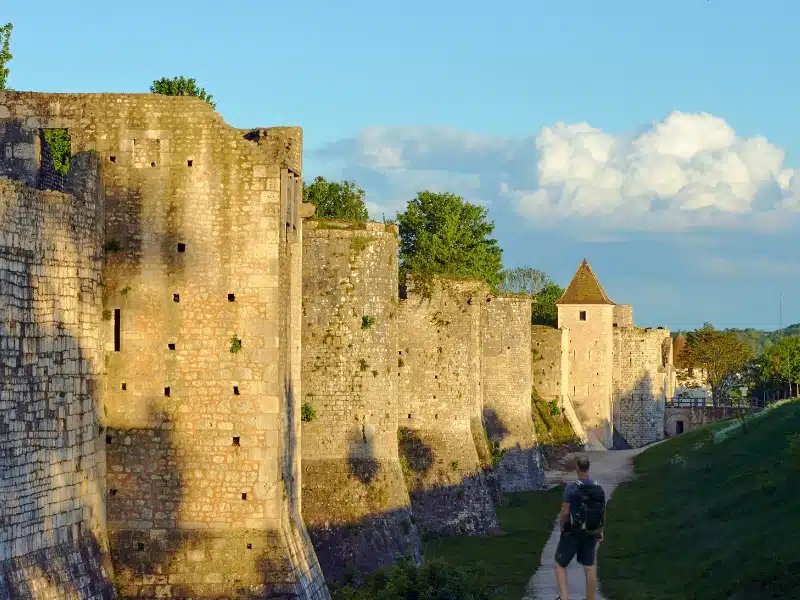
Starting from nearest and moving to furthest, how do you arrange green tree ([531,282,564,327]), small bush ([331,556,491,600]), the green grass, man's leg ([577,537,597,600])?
man's leg ([577,537,597,600]) < small bush ([331,556,491,600]) < the green grass < green tree ([531,282,564,327])

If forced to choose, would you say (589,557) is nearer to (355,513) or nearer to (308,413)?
(308,413)

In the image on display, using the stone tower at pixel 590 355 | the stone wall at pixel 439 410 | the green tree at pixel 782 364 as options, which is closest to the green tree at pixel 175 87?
the stone wall at pixel 439 410

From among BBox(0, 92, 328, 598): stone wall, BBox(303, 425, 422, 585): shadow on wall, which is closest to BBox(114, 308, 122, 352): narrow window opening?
BBox(0, 92, 328, 598): stone wall

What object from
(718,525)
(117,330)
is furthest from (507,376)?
(117,330)

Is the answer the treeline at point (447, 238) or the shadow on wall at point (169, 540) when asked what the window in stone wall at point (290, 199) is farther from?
the treeline at point (447, 238)

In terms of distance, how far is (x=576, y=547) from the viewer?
681 inches

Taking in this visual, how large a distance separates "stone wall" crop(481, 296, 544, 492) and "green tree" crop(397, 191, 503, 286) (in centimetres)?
2176

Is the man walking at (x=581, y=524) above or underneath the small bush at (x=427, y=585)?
above

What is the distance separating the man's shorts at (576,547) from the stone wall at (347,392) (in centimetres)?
1887

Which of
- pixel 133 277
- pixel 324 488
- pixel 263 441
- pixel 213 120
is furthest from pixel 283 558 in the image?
pixel 324 488

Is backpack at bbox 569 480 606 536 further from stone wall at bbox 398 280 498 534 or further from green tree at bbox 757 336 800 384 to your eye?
green tree at bbox 757 336 800 384

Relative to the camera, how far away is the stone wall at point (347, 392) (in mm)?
36188

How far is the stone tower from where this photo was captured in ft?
289

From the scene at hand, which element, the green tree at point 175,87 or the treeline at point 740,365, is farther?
the treeline at point 740,365
